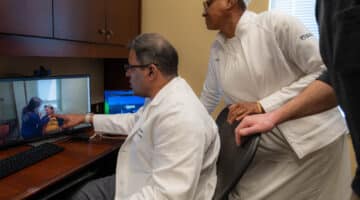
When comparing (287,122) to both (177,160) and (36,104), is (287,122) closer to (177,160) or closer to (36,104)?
(177,160)

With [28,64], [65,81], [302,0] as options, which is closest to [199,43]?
[302,0]

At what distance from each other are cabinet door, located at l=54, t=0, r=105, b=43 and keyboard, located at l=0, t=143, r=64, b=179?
1.81ft

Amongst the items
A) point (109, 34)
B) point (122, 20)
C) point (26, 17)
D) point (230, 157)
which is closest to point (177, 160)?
point (230, 157)

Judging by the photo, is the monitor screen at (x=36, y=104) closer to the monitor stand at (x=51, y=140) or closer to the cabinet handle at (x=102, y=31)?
the monitor stand at (x=51, y=140)

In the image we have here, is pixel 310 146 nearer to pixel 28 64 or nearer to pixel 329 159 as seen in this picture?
pixel 329 159

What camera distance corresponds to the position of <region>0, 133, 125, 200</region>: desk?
3.71 ft

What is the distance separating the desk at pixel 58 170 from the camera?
1132 mm

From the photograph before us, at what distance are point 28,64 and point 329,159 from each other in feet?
5.53

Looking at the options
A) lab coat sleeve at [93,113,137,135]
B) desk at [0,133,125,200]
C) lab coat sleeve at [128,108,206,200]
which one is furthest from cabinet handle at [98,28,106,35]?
lab coat sleeve at [128,108,206,200]

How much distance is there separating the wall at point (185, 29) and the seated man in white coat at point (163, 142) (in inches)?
35.5

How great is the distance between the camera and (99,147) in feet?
5.44

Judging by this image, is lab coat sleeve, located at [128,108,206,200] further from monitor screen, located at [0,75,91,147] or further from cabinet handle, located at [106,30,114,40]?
cabinet handle, located at [106,30,114,40]

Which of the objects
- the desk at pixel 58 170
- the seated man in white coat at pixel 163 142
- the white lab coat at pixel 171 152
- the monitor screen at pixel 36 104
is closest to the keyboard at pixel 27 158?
the desk at pixel 58 170

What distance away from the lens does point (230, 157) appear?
1.21m
